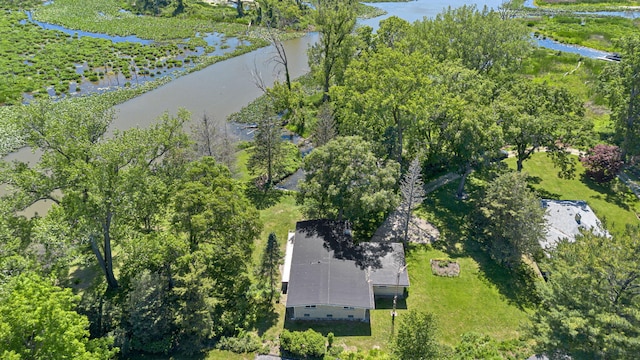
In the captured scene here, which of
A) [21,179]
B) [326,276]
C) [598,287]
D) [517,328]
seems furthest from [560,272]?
[21,179]

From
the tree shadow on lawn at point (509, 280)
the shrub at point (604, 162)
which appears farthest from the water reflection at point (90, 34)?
the shrub at point (604, 162)

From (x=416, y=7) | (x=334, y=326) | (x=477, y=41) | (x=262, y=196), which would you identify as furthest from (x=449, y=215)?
(x=416, y=7)

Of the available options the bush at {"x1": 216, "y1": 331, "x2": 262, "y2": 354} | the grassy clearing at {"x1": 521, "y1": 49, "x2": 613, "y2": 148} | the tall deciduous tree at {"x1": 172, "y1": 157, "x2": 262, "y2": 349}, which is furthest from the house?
the grassy clearing at {"x1": 521, "y1": 49, "x2": 613, "y2": 148}

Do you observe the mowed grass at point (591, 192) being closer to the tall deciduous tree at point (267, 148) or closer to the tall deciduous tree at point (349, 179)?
the tall deciduous tree at point (349, 179)

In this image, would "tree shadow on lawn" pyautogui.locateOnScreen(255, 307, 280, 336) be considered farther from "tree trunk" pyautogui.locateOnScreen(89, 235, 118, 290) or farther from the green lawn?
"tree trunk" pyautogui.locateOnScreen(89, 235, 118, 290)

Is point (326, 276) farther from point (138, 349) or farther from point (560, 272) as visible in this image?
point (560, 272)
